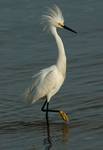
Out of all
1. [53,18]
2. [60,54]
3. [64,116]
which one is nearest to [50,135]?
[64,116]

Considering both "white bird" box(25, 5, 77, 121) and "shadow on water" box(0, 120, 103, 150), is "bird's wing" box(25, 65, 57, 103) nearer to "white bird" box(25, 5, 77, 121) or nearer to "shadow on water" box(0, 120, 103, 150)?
"white bird" box(25, 5, 77, 121)

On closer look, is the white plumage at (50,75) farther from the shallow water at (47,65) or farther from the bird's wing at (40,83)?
the shallow water at (47,65)

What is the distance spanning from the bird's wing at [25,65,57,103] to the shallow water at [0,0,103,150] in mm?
367

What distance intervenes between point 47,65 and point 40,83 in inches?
136

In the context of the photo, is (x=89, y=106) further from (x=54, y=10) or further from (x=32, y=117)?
(x=54, y=10)

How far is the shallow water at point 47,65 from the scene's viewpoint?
10.6m

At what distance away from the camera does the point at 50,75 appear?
11.5m

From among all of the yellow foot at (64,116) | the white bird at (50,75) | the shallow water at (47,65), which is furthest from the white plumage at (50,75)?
the yellow foot at (64,116)

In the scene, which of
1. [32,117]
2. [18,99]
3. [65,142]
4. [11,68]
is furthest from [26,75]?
[65,142]

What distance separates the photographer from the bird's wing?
37.8 ft

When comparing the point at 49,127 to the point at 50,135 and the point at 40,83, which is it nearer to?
the point at 50,135

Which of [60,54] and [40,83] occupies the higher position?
[60,54]

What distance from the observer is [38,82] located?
37.8ft

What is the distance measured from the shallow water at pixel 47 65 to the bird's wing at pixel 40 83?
367 mm
